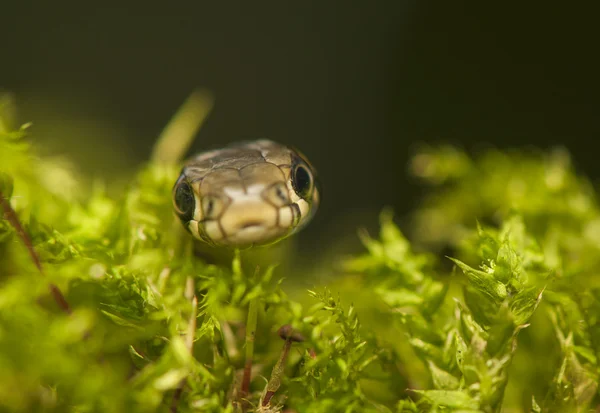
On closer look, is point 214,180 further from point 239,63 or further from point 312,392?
point 239,63

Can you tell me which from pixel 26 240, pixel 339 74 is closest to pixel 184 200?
pixel 26 240

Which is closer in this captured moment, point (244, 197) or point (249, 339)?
point (249, 339)

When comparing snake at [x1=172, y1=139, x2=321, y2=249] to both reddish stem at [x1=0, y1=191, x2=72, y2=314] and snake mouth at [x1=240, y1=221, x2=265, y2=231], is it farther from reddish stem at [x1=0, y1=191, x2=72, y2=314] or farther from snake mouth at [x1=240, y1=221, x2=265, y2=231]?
reddish stem at [x1=0, y1=191, x2=72, y2=314]

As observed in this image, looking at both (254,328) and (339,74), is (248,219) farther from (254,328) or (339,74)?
(339,74)

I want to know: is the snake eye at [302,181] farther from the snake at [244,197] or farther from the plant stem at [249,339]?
the plant stem at [249,339]

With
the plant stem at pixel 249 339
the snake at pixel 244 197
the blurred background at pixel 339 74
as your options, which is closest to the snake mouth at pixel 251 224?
the snake at pixel 244 197
